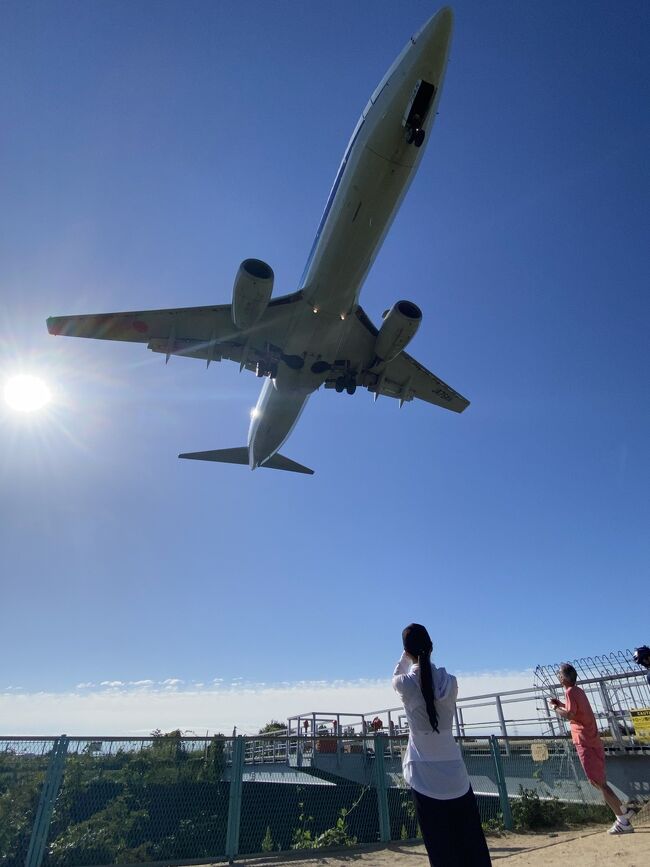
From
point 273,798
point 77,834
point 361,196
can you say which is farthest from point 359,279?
point 77,834

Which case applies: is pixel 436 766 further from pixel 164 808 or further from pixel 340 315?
pixel 340 315

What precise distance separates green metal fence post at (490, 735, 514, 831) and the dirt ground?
0.70 m

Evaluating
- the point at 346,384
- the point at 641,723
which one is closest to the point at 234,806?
the point at 641,723

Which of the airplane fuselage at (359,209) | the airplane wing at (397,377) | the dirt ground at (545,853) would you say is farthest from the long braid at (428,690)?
the airplane wing at (397,377)

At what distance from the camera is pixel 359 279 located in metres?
14.2

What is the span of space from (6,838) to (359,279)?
1331cm

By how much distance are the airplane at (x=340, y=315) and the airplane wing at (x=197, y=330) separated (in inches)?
1.3

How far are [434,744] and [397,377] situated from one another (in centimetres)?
1596

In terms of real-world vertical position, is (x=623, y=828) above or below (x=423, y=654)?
below

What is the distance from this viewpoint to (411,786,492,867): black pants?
10.3 ft

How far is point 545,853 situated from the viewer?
22.5 feet

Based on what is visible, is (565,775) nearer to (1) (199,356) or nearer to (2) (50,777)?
(2) (50,777)

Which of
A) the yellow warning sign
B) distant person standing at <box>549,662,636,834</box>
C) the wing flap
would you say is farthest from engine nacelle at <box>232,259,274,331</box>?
the yellow warning sign

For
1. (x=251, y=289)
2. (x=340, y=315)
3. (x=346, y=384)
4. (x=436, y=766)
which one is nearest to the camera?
(x=436, y=766)
